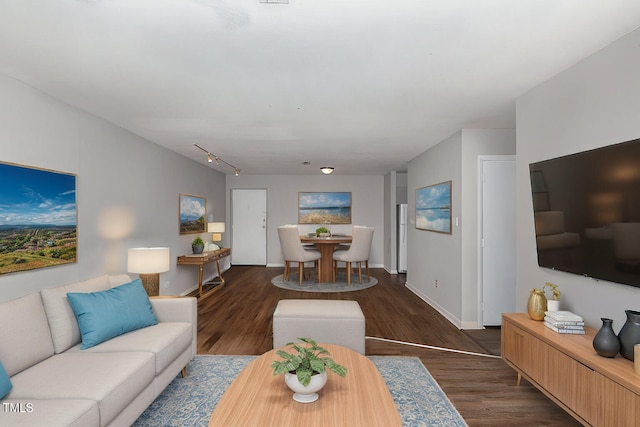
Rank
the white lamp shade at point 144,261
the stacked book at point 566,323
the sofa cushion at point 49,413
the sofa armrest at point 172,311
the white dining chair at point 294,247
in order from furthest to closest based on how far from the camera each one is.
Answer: the white dining chair at point 294,247 < the white lamp shade at point 144,261 < the sofa armrest at point 172,311 < the stacked book at point 566,323 < the sofa cushion at point 49,413

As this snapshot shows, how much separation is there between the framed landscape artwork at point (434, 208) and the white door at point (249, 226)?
3.94 m

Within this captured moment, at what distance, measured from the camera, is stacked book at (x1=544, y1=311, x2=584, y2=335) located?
212 cm

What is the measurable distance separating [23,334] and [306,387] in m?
1.74

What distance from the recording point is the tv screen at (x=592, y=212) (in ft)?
5.89

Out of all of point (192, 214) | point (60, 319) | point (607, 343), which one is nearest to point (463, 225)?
point (607, 343)

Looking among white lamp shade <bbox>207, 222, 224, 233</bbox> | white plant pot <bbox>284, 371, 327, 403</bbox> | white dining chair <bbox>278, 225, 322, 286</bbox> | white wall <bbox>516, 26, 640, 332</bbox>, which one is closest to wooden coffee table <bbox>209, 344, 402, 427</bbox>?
white plant pot <bbox>284, 371, 327, 403</bbox>

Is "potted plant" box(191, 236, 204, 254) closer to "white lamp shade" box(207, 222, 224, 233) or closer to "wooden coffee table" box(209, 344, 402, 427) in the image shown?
"white lamp shade" box(207, 222, 224, 233)

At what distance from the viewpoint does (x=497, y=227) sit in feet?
12.8

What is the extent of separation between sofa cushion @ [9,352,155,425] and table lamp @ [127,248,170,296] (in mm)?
1228

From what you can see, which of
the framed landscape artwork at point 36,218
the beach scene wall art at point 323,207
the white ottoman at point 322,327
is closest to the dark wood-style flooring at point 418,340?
the white ottoman at point 322,327

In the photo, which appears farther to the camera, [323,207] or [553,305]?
[323,207]

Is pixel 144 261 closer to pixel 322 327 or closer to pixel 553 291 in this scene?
pixel 322 327

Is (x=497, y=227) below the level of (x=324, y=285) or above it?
above

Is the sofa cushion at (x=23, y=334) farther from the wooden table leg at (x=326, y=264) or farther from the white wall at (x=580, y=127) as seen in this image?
the wooden table leg at (x=326, y=264)
